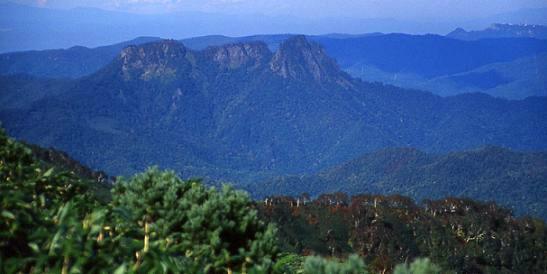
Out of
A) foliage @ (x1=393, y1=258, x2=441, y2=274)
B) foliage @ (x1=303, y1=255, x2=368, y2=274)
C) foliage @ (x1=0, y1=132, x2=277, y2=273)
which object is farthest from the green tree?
foliage @ (x1=393, y1=258, x2=441, y2=274)

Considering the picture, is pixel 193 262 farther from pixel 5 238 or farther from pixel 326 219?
pixel 326 219

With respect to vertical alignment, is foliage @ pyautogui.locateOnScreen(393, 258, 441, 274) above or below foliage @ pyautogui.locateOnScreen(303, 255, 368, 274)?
above

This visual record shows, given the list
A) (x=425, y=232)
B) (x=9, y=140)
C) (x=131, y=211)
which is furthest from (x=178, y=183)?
(x=425, y=232)

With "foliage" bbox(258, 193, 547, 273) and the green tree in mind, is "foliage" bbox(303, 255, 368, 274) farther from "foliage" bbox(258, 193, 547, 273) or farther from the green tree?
"foliage" bbox(258, 193, 547, 273)

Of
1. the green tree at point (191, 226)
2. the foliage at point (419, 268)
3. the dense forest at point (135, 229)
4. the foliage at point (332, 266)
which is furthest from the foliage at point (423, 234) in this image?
the foliage at point (419, 268)

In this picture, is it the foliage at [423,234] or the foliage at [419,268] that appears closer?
the foliage at [419,268]

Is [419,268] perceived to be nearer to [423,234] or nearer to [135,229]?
[135,229]

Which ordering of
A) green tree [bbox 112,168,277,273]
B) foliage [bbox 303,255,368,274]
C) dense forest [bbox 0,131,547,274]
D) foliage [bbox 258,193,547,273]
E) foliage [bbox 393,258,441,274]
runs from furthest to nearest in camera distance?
foliage [bbox 258,193,547,273] → green tree [bbox 112,168,277,273] → foliage [bbox 303,255,368,274] → dense forest [bbox 0,131,547,274] → foliage [bbox 393,258,441,274]

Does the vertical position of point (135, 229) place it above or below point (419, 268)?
below

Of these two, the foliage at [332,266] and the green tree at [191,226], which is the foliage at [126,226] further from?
the foliage at [332,266]

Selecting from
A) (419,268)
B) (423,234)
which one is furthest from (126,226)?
(423,234)

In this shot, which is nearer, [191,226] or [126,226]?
[126,226]

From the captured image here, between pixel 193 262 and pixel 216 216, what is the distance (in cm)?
99

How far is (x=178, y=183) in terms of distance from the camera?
10.1 m
